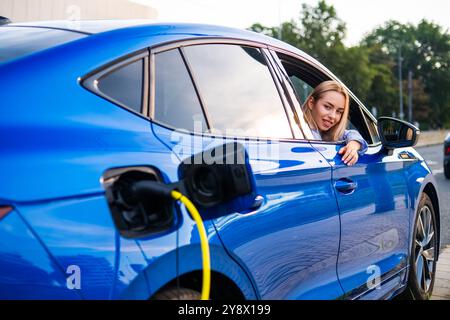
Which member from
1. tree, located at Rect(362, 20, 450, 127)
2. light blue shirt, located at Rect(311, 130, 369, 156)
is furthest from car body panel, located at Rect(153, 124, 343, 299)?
tree, located at Rect(362, 20, 450, 127)

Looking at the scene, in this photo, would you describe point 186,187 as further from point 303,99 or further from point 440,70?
point 440,70

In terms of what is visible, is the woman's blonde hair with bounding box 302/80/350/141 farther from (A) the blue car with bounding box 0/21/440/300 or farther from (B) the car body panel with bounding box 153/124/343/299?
(B) the car body panel with bounding box 153/124/343/299

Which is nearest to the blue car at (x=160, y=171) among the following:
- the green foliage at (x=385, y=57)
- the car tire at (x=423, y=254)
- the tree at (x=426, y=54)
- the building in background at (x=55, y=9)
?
the car tire at (x=423, y=254)

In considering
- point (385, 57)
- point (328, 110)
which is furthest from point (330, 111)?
point (385, 57)

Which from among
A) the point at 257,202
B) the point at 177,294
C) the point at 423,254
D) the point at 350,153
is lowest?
the point at 423,254

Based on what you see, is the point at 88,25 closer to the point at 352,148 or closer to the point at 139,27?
the point at 139,27

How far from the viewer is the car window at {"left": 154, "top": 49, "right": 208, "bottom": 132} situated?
1.82m

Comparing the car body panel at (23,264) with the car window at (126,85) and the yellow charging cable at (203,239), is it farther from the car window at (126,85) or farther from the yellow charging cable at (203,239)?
the car window at (126,85)

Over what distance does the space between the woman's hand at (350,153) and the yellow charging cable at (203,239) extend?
49.4 inches

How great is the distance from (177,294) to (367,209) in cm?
144

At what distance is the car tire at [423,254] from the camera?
3500 millimetres

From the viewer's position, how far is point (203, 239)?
1.59m

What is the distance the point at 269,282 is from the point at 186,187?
60 centimetres

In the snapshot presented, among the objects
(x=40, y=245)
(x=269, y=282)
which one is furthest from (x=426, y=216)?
(x=40, y=245)
